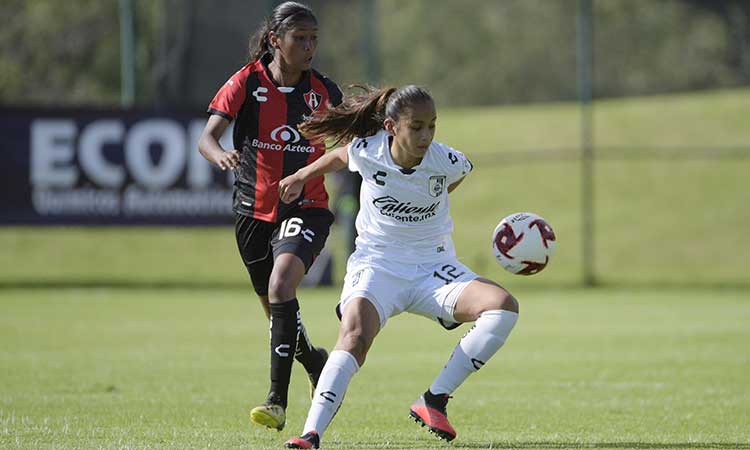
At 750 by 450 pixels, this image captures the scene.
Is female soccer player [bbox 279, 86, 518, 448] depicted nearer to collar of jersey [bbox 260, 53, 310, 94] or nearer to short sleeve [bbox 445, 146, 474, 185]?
short sleeve [bbox 445, 146, 474, 185]

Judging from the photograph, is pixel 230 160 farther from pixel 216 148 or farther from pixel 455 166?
pixel 455 166

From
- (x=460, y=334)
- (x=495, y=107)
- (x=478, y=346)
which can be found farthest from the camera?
(x=495, y=107)

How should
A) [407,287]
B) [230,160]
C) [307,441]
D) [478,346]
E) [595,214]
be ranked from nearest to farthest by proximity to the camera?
1. [307,441]
2. [478,346]
3. [407,287]
4. [230,160]
5. [595,214]

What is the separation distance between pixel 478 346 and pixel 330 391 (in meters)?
0.85

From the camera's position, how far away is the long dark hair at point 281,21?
7.29 m

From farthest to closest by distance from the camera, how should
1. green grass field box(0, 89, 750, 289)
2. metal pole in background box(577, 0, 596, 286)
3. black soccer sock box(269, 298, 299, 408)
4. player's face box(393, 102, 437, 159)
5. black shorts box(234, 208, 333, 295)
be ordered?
green grass field box(0, 89, 750, 289)
metal pole in background box(577, 0, 596, 286)
black shorts box(234, 208, 333, 295)
black soccer sock box(269, 298, 299, 408)
player's face box(393, 102, 437, 159)

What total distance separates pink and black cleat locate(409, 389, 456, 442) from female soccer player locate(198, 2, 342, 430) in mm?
1009

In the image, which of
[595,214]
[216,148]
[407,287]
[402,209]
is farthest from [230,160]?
[595,214]

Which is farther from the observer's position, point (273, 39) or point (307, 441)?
point (273, 39)

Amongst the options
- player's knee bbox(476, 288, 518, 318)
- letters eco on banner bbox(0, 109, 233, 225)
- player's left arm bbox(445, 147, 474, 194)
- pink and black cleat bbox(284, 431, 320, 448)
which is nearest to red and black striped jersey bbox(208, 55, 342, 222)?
player's left arm bbox(445, 147, 474, 194)

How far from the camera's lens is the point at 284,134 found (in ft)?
24.6

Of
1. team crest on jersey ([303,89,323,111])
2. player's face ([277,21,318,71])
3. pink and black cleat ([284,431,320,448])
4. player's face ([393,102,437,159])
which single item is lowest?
pink and black cleat ([284,431,320,448])

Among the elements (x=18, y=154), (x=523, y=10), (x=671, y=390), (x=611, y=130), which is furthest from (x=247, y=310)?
(x=523, y=10)

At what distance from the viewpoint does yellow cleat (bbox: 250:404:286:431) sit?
668 cm
